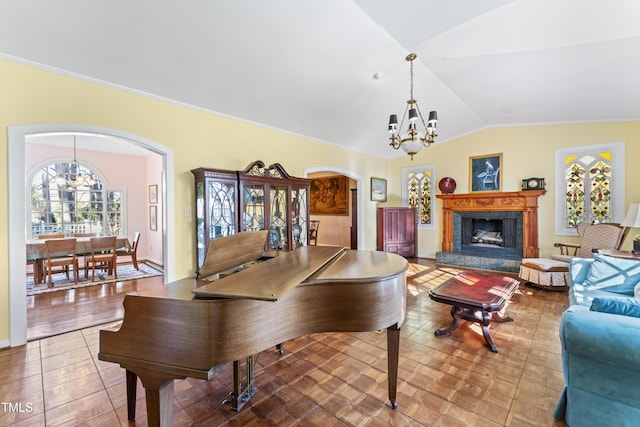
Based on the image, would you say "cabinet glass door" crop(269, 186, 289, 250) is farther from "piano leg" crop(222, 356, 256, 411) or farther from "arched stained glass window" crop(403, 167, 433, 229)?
"arched stained glass window" crop(403, 167, 433, 229)

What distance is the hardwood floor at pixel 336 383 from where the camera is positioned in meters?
1.75

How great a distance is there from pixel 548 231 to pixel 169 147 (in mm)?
7000

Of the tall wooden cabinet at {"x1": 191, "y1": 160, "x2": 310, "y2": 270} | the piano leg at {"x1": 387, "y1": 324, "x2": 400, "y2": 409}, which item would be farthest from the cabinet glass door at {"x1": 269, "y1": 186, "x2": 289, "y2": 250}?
the piano leg at {"x1": 387, "y1": 324, "x2": 400, "y2": 409}

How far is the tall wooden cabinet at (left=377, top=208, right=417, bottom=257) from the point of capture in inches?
267

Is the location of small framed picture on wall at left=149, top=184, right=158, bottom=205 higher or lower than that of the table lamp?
higher

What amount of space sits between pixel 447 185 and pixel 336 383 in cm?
562

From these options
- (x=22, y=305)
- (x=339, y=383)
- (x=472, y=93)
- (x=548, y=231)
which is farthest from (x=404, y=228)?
(x=22, y=305)

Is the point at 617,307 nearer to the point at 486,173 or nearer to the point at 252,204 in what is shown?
the point at 252,204

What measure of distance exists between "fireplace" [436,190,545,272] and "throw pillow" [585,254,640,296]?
2.80 metres

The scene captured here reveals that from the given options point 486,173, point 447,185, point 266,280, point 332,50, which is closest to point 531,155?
point 486,173

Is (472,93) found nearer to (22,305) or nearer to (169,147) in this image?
(169,147)

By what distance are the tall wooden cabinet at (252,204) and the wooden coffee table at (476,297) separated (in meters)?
2.38

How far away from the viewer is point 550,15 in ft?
8.49

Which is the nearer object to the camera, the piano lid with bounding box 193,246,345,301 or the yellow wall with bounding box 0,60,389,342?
the piano lid with bounding box 193,246,345,301
